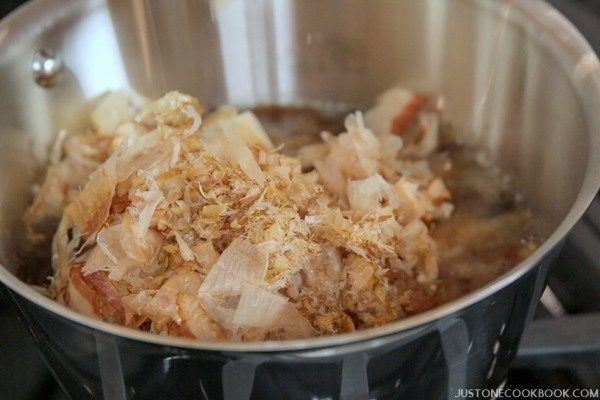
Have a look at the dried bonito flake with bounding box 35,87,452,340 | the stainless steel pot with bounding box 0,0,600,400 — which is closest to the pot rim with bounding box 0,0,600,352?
the stainless steel pot with bounding box 0,0,600,400

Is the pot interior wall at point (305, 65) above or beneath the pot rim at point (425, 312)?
beneath

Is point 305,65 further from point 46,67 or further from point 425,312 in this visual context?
point 425,312

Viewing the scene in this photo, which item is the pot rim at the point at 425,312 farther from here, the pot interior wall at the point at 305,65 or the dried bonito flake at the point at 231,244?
the dried bonito flake at the point at 231,244

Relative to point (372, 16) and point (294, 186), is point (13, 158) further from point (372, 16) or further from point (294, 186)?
point (372, 16)

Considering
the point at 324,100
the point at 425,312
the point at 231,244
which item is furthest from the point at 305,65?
the point at 425,312

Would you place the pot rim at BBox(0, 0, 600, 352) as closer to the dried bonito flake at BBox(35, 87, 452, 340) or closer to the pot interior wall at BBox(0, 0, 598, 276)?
the pot interior wall at BBox(0, 0, 598, 276)

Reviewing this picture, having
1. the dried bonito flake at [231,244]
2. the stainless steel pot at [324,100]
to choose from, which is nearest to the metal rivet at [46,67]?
the stainless steel pot at [324,100]

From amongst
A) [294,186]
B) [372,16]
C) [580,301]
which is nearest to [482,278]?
[580,301]
